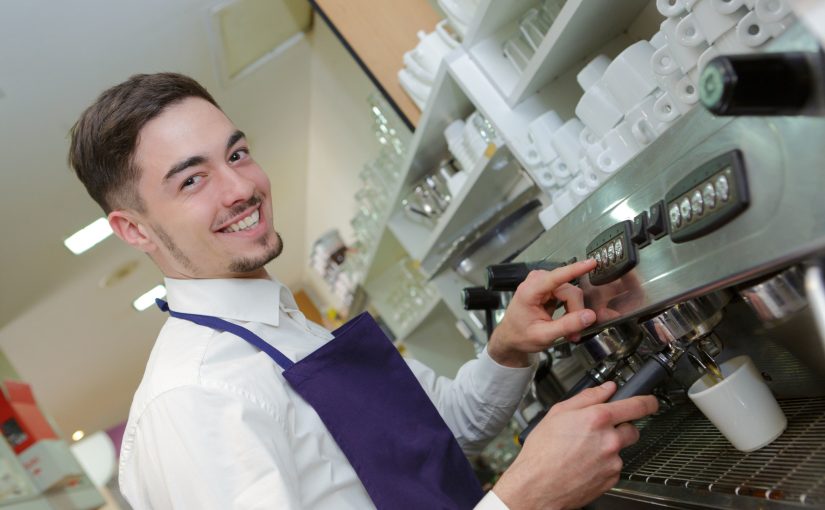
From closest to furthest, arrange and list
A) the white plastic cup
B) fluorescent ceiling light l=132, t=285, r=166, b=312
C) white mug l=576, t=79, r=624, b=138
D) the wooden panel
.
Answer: the white plastic cup, white mug l=576, t=79, r=624, b=138, the wooden panel, fluorescent ceiling light l=132, t=285, r=166, b=312

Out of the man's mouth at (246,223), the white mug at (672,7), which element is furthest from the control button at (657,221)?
the man's mouth at (246,223)

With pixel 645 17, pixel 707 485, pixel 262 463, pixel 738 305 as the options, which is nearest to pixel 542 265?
pixel 738 305

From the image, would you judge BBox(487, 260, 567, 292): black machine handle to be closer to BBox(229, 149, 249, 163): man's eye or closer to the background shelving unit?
the background shelving unit

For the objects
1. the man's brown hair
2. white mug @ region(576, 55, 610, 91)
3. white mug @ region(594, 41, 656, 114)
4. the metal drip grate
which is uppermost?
the man's brown hair

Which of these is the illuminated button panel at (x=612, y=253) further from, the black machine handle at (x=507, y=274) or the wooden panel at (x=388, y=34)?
the wooden panel at (x=388, y=34)

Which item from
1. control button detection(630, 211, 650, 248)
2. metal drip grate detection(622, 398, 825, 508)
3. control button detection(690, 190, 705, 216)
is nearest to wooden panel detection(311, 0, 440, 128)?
metal drip grate detection(622, 398, 825, 508)

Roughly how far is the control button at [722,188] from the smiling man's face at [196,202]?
0.89m

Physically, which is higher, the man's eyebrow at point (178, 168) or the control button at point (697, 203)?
the man's eyebrow at point (178, 168)

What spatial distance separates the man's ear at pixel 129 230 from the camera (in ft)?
4.49

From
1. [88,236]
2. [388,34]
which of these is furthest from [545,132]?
[88,236]

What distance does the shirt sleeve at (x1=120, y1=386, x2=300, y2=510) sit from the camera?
96cm

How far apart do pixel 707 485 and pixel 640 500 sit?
126 millimetres

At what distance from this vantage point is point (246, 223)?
134 centimetres

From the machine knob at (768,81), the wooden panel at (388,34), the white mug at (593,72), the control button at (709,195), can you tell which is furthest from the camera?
the wooden panel at (388,34)
